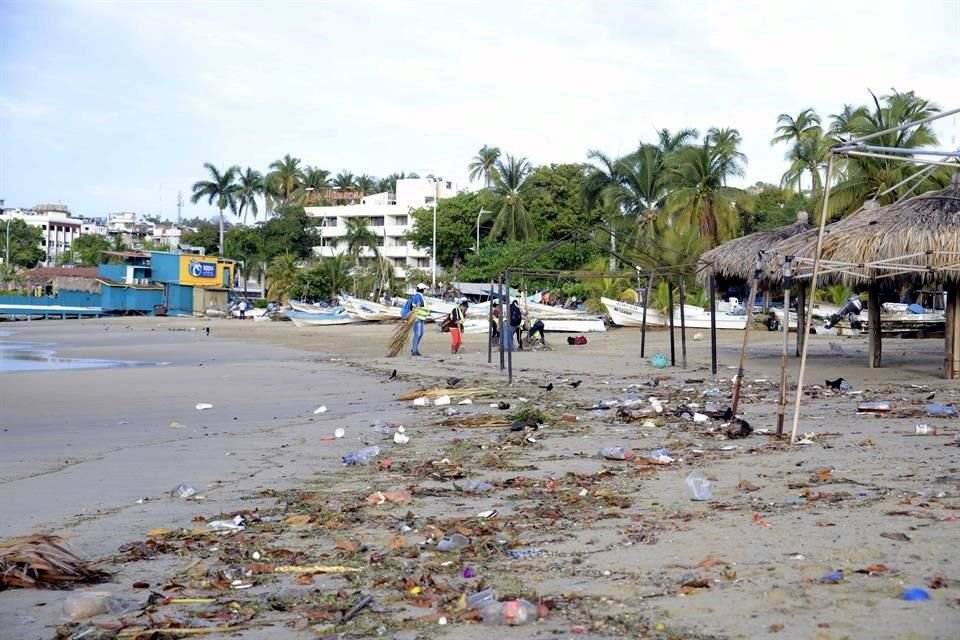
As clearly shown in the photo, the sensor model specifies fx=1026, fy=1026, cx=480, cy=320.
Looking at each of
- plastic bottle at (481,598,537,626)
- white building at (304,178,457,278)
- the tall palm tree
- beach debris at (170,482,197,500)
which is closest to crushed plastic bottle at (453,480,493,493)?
beach debris at (170,482,197,500)

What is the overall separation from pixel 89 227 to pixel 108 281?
86160mm

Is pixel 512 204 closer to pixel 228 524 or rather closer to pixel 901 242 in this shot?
pixel 901 242

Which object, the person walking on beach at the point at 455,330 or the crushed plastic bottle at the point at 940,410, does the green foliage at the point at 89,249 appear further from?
the crushed plastic bottle at the point at 940,410

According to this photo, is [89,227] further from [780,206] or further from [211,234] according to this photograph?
[780,206]

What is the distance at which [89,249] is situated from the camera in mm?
95375

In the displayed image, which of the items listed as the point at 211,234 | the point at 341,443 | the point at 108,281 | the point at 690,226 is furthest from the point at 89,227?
the point at 341,443

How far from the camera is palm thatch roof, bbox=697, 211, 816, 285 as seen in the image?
63.9 feet

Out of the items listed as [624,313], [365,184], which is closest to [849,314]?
[624,313]

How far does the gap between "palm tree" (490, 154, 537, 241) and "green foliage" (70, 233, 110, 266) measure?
1598 inches

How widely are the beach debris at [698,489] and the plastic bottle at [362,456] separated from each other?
125 inches

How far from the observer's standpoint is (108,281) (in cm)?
6347

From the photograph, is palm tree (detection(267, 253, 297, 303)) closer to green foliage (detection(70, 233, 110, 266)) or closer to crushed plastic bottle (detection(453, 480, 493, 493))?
green foliage (detection(70, 233, 110, 266))

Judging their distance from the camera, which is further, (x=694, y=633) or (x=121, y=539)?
(x=121, y=539)

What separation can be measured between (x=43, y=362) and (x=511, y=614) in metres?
23.1
